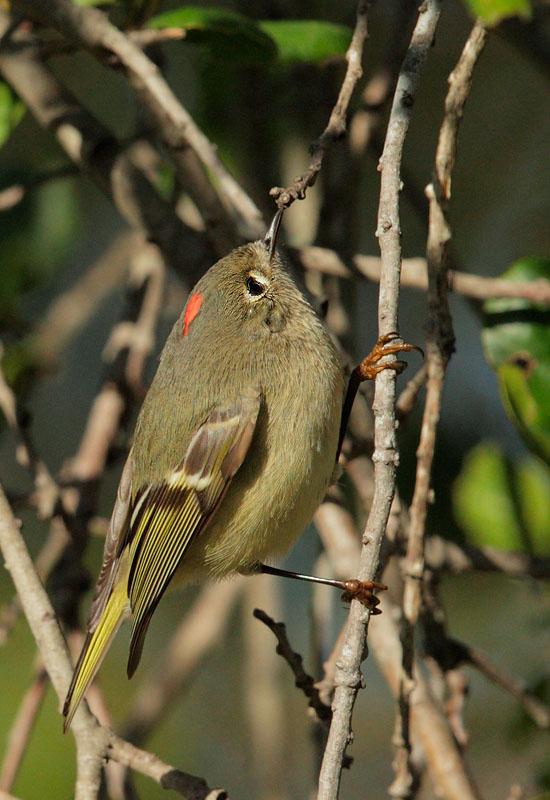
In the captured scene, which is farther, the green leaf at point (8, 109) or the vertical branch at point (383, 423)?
the green leaf at point (8, 109)

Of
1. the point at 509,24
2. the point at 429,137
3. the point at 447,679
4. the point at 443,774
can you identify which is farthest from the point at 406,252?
the point at 443,774

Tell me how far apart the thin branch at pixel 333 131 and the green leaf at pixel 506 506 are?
95cm

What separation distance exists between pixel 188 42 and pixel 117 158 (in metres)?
0.39

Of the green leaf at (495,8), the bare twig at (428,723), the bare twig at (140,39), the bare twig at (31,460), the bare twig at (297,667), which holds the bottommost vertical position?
the bare twig at (31,460)

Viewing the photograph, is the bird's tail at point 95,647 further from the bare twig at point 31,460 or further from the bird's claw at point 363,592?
the bird's claw at point 363,592

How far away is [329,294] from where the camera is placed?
2.41 metres

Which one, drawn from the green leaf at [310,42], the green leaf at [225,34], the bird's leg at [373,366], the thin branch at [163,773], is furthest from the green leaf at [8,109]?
the thin branch at [163,773]

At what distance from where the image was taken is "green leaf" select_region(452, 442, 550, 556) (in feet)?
7.32

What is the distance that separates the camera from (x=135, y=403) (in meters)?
2.78

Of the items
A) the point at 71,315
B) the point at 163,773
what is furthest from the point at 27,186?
the point at 163,773

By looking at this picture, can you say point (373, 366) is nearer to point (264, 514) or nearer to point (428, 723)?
point (264, 514)

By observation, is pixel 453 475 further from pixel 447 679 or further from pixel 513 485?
pixel 447 679

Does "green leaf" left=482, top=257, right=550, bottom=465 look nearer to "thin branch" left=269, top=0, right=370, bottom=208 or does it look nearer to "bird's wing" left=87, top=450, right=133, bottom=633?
"thin branch" left=269, top=0, right=370, bottom=208

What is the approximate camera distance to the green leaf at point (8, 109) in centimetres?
227
